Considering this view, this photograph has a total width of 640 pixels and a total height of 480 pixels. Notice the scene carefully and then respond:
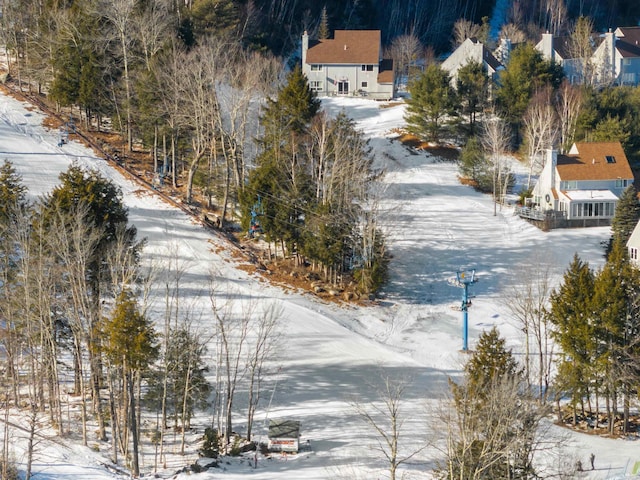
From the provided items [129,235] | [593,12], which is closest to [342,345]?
[129,235]

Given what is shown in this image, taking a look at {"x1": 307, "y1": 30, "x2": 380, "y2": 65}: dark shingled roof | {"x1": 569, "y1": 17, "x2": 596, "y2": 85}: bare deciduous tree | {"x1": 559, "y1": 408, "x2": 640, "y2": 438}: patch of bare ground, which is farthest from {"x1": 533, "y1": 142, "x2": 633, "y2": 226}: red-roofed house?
{"x1": 307, "y1": 30, "x2": 380, "y2": 65}: dark shingled roof

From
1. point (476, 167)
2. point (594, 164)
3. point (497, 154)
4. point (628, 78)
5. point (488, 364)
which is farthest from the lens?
point (628, 78)

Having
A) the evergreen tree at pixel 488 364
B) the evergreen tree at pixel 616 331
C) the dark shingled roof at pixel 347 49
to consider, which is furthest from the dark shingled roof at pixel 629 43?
the evergreen tree at pixel 488 364

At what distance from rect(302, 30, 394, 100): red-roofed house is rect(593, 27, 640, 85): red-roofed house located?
1917cm

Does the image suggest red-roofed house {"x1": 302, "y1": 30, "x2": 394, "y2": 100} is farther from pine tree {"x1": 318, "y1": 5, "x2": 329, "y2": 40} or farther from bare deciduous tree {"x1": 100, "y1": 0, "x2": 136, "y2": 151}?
bare deciduous tree {"x1": 100, "y1": 0, "x2": 136, "y2": 151}

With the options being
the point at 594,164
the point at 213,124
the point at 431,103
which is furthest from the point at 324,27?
the point at 213,124

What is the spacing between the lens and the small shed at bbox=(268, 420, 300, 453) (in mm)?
33594

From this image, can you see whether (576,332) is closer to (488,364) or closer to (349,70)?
(488,364)

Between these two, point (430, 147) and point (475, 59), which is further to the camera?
point (475, 59)

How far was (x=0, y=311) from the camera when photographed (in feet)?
119

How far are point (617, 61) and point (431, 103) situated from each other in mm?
26285

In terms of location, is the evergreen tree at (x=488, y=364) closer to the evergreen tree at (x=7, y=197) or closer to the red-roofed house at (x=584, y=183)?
the evergreen tree at (x=7, y=197)

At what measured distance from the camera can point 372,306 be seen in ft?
153

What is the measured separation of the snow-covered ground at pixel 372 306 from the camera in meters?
33.0
